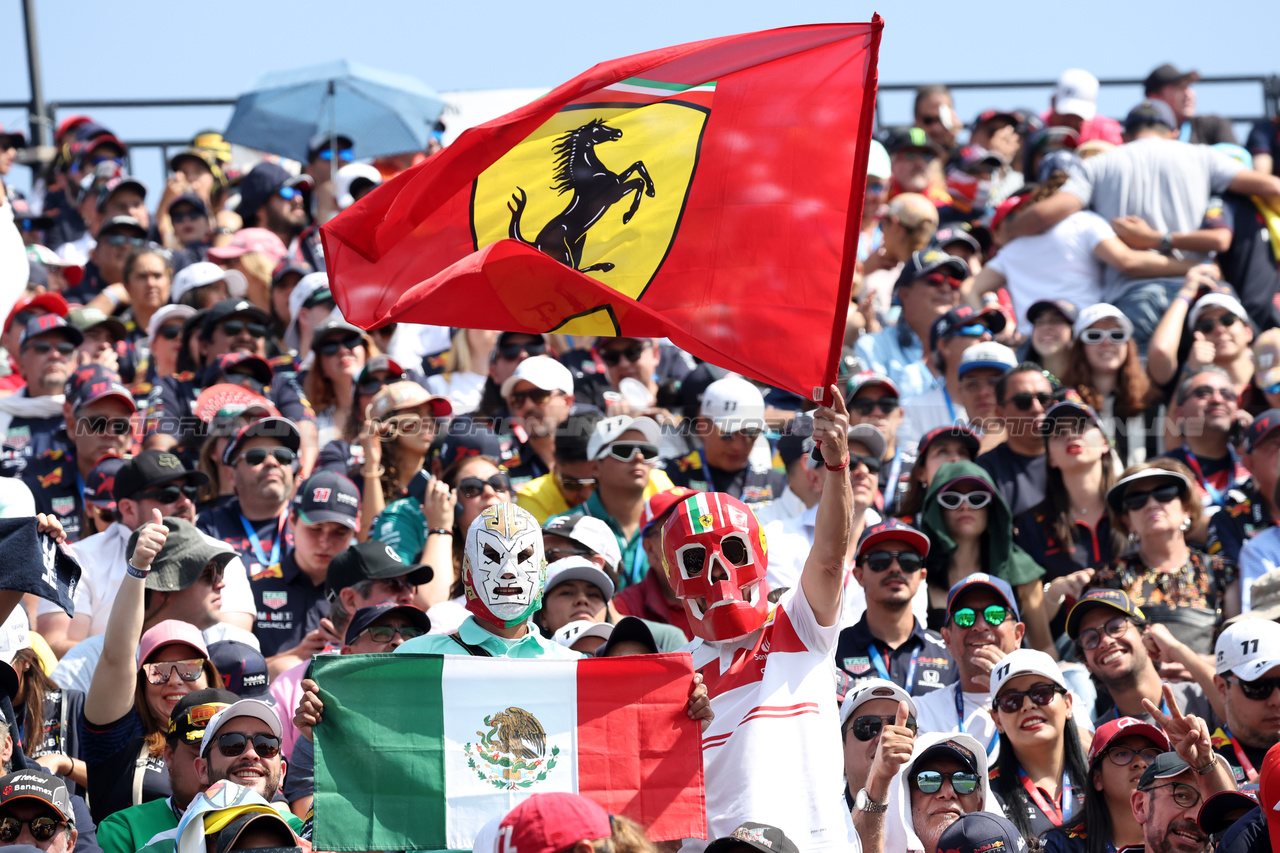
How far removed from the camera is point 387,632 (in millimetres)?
7617

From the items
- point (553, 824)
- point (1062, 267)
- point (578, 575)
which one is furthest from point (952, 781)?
point (1062, 267)

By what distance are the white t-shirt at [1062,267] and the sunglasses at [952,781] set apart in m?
6.72

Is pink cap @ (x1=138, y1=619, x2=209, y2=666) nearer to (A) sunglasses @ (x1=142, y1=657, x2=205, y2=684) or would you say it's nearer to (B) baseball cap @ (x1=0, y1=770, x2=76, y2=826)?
(A) sunglasses @ (x1=142, y1=657, x2=205, y2=684)

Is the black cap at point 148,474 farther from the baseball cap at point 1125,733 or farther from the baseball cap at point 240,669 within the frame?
the baseball cap at point 1125,733

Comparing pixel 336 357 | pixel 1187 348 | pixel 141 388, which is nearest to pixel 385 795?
pixel 336 357

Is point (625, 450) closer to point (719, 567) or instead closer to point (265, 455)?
point (265, 455)

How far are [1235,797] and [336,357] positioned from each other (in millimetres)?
6909

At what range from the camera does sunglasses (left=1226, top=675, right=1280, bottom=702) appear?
717cm

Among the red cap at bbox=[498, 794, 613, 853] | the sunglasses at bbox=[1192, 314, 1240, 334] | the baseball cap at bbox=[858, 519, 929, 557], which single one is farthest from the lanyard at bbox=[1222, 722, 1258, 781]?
the sunglasses at bbox=[1192, 314, 1240, 334]

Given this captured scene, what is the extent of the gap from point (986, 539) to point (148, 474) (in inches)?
180

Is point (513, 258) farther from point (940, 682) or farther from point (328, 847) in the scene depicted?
point (940, 682)

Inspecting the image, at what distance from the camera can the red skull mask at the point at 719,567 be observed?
624 cm

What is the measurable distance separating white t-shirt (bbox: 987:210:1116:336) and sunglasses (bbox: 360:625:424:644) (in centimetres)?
693

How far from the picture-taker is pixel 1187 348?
12.1 meters
